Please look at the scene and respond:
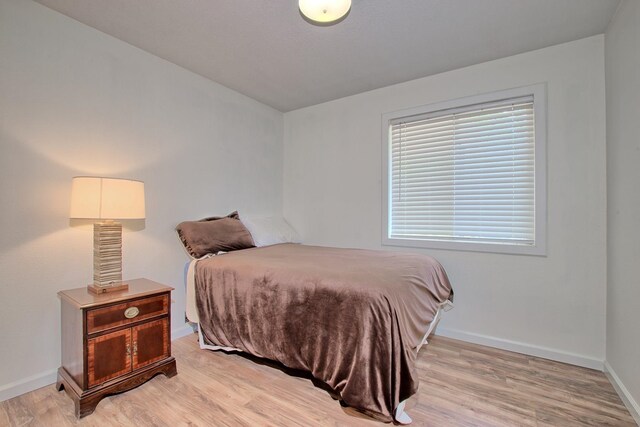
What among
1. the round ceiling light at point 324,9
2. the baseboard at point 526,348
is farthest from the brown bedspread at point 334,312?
the round ceiling light at point 324,9

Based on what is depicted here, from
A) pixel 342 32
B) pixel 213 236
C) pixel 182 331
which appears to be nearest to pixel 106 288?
pixel 213 236

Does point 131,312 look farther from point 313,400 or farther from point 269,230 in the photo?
point 269,230

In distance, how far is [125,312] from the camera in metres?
1.86

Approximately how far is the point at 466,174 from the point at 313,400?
2.27 metres

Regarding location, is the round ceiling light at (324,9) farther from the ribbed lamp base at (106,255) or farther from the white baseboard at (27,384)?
the white baseboard at (27,384)

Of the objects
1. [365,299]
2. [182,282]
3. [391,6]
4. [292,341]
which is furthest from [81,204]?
[391,6]

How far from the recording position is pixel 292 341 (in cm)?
193

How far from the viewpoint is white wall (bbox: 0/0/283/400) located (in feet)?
6.09

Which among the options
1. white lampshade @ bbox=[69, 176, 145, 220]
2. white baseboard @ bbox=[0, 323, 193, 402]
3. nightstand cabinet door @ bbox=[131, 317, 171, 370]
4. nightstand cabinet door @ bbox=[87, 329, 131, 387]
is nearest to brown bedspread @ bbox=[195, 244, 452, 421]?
nightstand cabinet door @ bbox=[131, 317, 171, 370]

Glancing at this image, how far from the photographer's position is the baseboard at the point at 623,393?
5.35 feet

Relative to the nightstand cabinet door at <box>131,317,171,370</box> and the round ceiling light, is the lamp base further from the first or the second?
the round ceiling light

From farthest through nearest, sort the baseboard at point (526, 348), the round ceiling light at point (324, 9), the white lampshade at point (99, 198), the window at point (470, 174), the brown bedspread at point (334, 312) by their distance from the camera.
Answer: the window at point (470, 174)
the baseboard at point (526, 348)
the white lampshade at point (99, 198)
the round ceiling light at point (324, 9)
the brown bedspread at point (334, 312)

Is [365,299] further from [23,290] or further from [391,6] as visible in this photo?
[23,290]

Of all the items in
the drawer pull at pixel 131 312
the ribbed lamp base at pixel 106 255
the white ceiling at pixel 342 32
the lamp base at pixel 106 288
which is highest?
the white ceiling at pixel 342 32
